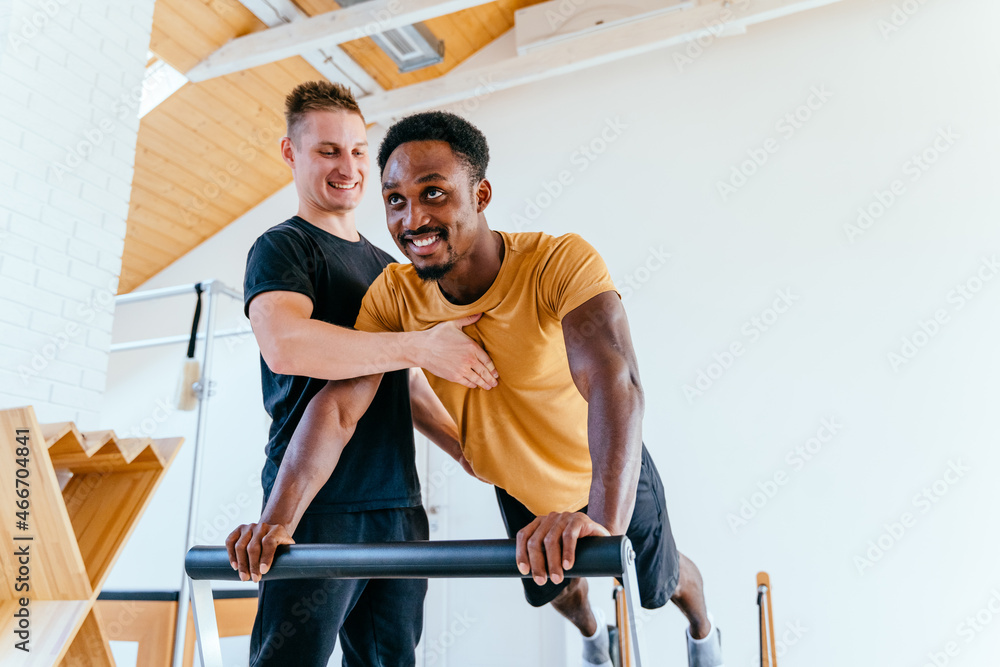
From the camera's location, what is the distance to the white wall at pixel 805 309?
340cm

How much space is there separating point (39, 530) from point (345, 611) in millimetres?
757

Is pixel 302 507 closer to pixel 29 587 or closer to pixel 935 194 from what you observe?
pixel 29 587

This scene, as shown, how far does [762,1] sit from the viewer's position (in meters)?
3.90

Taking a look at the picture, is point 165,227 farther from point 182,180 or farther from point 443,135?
point 443,135

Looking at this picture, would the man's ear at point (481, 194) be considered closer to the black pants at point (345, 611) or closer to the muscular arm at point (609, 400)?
the muscular arm at point (609, 400)

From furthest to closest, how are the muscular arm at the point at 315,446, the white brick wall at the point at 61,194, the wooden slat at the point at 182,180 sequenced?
the wooden slat at the point at 182,180, the white brick wall at the point at 61,194, the muscular arm at the point at 315,446

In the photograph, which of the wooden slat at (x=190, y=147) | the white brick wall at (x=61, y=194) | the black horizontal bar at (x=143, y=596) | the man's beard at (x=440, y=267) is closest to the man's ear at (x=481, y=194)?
the man's beard at (x=440, y=267)

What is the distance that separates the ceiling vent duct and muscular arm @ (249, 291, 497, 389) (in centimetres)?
309

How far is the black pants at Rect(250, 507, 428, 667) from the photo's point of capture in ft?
4.50

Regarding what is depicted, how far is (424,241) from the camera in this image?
4.76 feet

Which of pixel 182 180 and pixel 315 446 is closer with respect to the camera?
pixel 315 446

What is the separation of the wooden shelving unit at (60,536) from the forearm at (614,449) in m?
1.17

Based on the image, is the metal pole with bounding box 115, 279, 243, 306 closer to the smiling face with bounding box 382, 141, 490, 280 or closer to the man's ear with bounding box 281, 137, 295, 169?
the man's ear with bounding box 281, 137, 295, 169

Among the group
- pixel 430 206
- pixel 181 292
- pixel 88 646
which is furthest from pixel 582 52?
pixel 88 646
